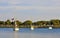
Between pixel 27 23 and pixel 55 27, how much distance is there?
22.3 m

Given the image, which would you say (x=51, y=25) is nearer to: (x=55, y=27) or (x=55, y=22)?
(x=55, y=22)

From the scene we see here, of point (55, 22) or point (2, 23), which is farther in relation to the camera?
point (2, 23)

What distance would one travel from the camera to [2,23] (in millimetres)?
194250

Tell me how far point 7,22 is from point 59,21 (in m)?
35.3

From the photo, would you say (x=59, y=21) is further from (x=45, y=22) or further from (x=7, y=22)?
(x=7, y=22)

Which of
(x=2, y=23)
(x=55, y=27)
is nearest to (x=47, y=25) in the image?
(x=55, y=27)

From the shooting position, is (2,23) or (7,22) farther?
(2,23)

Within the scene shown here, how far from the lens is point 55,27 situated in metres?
198

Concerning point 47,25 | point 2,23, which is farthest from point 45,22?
point 2,23

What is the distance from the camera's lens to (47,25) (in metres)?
184

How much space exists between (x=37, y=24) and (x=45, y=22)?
5623mm

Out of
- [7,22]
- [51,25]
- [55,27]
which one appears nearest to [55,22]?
[51,25]

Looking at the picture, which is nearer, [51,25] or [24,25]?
[51,25]

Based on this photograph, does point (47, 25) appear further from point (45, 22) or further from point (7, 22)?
point (7, 22)
